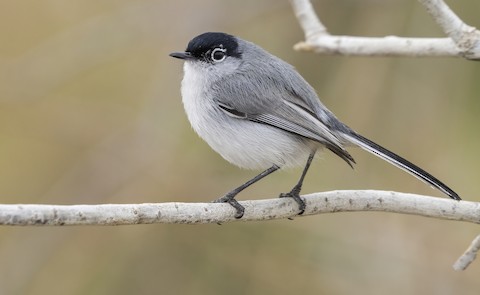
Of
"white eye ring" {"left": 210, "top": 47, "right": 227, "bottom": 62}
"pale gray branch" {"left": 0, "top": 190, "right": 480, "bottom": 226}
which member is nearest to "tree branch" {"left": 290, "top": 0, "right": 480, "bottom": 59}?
"white eye ring" {"left": 210, "top": 47, "right": 227, "bottom": 62}

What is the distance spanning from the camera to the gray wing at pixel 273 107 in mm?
2951

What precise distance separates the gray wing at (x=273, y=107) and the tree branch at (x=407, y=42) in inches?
8.6

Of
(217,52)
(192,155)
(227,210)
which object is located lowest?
(192,155)

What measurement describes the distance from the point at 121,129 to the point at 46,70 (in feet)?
2.03

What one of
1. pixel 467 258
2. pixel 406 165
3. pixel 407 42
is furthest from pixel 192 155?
pixel 467 258

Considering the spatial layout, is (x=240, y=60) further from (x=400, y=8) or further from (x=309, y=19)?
(x=400, y=8)

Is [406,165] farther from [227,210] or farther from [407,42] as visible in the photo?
[227,210]

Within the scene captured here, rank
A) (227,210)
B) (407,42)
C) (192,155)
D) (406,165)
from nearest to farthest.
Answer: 1. (227,210)
2. (406,165)
3. (407,42)
4. (192,155)

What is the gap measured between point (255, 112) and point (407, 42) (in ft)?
2.27

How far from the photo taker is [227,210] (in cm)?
260

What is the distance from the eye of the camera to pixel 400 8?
15.5ft

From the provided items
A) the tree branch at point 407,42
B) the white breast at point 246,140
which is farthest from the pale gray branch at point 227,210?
the tree branch at point 407,42

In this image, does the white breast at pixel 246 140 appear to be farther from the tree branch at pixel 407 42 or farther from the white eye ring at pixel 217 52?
the tree branch at pixel 407 42

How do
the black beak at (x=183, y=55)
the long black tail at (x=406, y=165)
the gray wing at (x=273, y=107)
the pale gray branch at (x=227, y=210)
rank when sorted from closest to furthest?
the pale gray branch at (x=227, y=210) → the long black tail at (x=406, y=165) → the gray wing at (x=273, y=107) → the black beak at (x=183, y=55)
